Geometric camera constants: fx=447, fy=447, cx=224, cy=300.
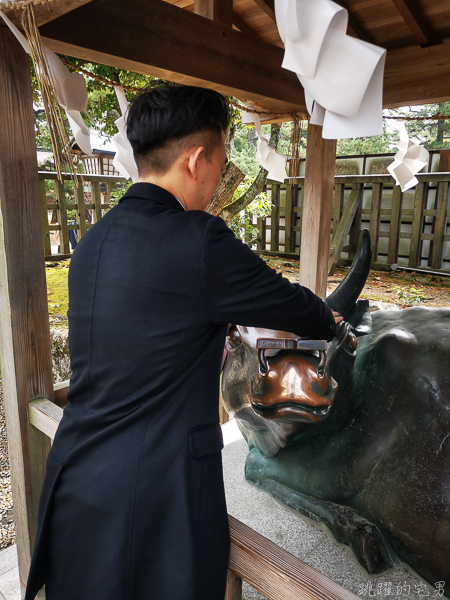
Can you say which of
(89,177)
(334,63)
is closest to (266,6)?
(334,63)

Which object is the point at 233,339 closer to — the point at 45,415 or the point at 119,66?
the point at 45,415

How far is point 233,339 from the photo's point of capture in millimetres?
1328

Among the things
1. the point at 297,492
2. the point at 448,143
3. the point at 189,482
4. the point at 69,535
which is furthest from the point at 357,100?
the point at 448,143

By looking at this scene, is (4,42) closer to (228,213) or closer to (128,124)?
(128,124)

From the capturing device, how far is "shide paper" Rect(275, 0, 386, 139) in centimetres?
115

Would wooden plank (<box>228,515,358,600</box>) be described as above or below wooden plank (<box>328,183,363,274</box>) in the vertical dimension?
below

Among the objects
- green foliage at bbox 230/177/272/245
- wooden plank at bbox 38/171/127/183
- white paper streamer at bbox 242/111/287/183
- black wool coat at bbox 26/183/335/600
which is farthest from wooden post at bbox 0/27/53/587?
green foliage at bbox 230/177/272/245

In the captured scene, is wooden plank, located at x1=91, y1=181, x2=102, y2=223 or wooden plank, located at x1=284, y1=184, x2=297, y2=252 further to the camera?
wooden plank, located at x1=284, y1=184, x2=297, y2=252

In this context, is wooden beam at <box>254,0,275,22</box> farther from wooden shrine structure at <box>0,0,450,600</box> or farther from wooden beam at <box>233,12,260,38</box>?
wooden beam at <box>233,12,260,38</box>

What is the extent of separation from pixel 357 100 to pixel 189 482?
1.09 meters

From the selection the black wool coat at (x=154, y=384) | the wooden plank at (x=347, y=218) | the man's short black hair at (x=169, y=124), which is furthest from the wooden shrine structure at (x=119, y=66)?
the wooden plank at (x=347, y=218)

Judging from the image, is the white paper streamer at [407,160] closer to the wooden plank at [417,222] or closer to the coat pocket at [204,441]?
the coat pocket at [204,441]

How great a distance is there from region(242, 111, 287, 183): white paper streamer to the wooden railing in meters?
2.57

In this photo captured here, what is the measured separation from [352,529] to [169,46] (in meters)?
1.95
